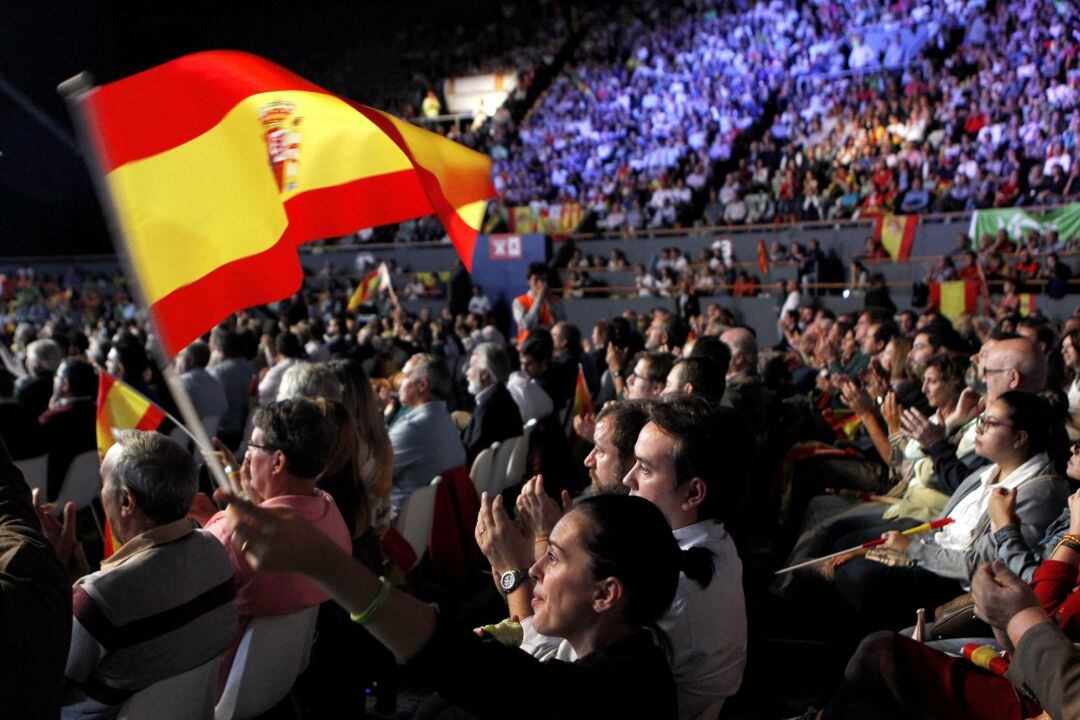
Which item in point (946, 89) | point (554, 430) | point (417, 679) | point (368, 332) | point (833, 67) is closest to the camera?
point (417, 679)

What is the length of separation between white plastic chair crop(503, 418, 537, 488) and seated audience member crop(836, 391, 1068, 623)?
2.05 metres

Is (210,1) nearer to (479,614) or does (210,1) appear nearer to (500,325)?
(500,325)

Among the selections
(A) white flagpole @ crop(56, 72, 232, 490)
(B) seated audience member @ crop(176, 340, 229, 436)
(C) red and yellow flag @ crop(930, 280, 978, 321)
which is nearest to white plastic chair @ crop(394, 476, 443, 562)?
(A) white flagpole @ crop(56, 72, 232, 490)

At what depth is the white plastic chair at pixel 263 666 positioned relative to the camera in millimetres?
2490

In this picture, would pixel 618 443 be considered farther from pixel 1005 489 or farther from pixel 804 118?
pixel 804 118

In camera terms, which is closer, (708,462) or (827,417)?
(708,462)

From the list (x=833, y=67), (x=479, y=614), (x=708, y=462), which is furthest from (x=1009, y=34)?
(x=708, y=462)

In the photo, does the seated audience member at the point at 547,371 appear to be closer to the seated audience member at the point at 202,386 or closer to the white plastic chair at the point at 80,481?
the seated audience member at the point at 202,386

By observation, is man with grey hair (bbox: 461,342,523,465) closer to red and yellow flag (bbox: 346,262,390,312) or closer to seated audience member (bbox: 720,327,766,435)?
seated audience member (bbox: 720,327,766,435)

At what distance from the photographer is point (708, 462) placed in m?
2.27

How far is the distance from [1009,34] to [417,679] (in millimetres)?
19713

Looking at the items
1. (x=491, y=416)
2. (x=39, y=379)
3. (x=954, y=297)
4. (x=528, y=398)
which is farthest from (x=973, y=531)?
(x=954, y=297)

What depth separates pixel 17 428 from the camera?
490 cm

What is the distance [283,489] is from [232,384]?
4.52 m
